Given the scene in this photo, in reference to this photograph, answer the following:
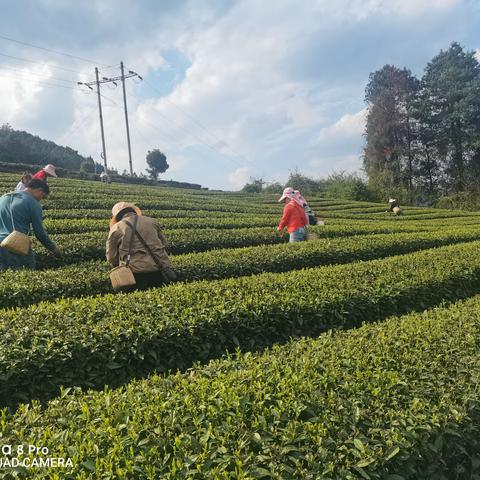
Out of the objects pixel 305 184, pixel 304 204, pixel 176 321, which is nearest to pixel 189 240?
pixel 304 204

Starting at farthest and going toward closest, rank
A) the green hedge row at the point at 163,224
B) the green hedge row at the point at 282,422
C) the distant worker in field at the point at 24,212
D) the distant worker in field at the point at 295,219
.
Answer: the green hedge row at the point at 163,224 < the distant worker in field at the point at 295,219 < the distant worker in field at the point at 24,212 < the green hedge row at the point at 282,422

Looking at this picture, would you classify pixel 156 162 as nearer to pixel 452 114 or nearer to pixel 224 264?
pixel 452 114

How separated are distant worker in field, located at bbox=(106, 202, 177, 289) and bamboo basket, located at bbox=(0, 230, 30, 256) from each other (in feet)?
5.33

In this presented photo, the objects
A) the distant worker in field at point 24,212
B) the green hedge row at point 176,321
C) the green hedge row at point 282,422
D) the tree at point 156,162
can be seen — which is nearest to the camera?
the green hedge row at point 282,422

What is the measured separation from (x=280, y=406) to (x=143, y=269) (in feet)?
12.9

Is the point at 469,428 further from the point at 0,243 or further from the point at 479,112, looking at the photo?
the point at 479,112

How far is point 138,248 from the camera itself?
6.13m

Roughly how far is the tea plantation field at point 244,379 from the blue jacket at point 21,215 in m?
0.77

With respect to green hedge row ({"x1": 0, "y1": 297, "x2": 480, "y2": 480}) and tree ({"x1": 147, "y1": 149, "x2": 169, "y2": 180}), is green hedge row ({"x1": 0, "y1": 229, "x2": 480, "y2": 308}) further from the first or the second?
tree ({"x1": 147, "y1": 149, "x2": 169, "y2": 180})

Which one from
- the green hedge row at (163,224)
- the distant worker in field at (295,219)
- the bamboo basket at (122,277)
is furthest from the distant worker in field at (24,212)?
the distant worker in field at (295,219)

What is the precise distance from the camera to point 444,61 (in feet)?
153

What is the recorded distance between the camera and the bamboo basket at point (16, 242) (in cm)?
673

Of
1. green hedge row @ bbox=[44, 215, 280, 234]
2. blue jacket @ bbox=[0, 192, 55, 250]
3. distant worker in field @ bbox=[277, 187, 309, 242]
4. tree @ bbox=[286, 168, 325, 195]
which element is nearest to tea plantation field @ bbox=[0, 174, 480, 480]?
blue jacket @ bbox=[0, 192, 55, 250]

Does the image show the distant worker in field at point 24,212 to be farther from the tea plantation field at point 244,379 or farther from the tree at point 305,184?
the tree at point 305,184
